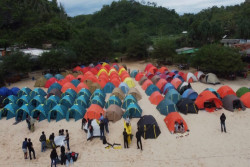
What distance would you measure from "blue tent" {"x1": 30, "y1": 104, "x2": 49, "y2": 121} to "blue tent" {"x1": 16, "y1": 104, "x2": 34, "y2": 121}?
0.42 m

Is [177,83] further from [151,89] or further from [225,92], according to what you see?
[225,92]

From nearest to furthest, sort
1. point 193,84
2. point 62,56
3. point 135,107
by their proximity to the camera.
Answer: point 135,107, point 193,84, point 62,56

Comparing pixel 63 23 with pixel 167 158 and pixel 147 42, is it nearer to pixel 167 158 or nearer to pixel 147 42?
pixel 147 42

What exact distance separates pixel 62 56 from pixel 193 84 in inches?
676

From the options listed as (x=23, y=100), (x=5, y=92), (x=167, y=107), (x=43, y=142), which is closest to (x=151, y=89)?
(x=167, y=107)

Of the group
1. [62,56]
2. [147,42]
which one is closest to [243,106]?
[62,56]

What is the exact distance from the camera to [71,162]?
9570 millimetres

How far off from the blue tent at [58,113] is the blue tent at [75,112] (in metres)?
0.48

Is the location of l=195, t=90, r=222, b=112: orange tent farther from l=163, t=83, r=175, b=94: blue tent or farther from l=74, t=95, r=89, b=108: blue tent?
l=74, t=95, r=89, b=108: blue tent

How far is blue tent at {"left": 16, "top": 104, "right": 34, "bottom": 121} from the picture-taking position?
46.8 ft

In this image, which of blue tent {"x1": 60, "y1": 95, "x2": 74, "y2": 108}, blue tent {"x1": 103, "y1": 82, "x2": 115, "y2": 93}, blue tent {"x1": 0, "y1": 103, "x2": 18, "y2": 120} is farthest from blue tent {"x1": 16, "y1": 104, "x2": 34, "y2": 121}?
blue tent {"x1": 103, "y1": 82, "x2": 115, "y2": 93}

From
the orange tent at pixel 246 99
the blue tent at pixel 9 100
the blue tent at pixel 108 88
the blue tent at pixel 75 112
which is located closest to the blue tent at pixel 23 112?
the blue tent at pixel 9 100

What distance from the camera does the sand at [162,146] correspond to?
31.0 feet

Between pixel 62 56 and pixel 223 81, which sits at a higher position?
pixel 62 56
